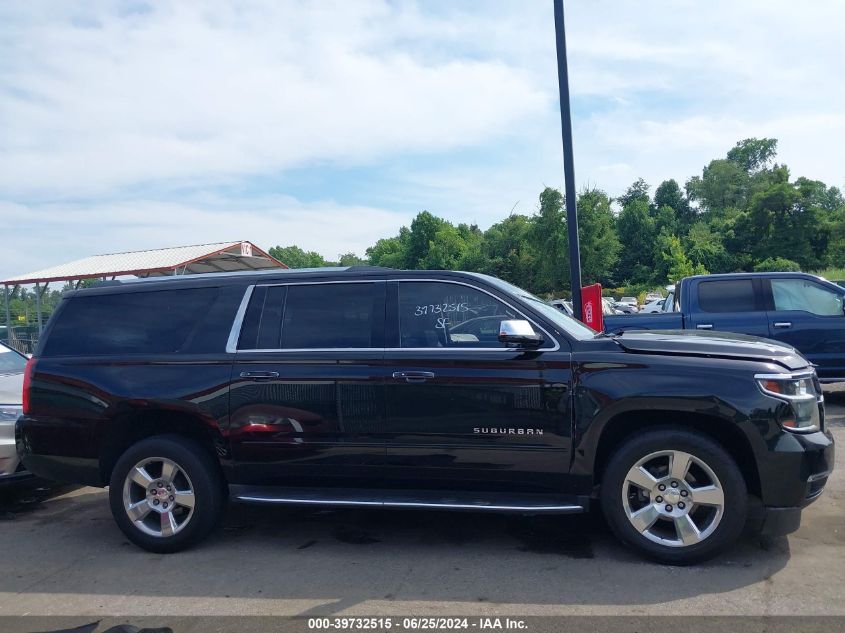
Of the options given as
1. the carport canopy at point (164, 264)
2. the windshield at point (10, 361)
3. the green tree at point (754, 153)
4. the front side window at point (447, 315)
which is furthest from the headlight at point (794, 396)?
the green tree at point (754, 153)

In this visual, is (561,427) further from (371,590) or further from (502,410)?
(371,590)

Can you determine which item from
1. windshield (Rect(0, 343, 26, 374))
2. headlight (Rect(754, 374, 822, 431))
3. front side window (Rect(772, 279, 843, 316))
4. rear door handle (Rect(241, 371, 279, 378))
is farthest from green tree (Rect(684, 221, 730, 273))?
rear door handle (Rect(241, 371, 279, 378))

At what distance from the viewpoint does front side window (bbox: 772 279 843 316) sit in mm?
9367

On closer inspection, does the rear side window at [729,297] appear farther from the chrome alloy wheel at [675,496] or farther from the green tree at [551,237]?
the green tree at [551,237]

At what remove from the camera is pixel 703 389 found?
4289 millimetres

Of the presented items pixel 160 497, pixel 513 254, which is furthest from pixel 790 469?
pixel 513 254

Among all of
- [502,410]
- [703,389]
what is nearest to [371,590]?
[502,410]

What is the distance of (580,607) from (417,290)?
226cm

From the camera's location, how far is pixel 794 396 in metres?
4.30

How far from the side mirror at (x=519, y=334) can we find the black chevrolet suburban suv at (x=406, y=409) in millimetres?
20

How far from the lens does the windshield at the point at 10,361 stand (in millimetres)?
7611

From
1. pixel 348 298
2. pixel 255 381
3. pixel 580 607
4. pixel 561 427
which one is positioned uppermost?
pixel 348 298

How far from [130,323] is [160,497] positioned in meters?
1.30

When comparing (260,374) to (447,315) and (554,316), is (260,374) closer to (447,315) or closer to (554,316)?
(447,315)
